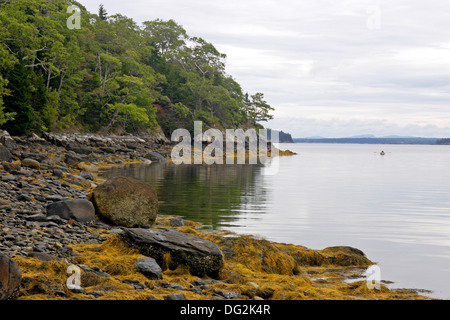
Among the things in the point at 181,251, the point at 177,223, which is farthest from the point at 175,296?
the point at 177,223

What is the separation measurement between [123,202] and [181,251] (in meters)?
5.66

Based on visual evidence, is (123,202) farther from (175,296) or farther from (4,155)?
(4,155)

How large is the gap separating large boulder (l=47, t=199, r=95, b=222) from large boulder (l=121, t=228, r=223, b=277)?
162 inches

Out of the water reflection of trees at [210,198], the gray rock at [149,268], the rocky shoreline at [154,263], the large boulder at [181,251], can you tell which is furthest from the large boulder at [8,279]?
the water reflection of trees at [210,198]

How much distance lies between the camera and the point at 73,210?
14.0m

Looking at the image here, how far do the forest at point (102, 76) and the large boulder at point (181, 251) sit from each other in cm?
1781

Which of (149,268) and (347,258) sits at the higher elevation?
(149,268)

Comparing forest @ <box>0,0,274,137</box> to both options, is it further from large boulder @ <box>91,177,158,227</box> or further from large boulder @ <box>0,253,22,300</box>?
large boulder @ <box>0,253,22,300</box>

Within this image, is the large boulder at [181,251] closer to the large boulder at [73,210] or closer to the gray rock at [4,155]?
the large boulder at [73,210]

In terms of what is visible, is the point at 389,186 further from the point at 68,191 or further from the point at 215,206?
the point at 68,191

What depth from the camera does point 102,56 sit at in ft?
201

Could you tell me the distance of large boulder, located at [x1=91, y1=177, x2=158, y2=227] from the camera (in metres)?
15.0

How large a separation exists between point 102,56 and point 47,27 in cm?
1742
